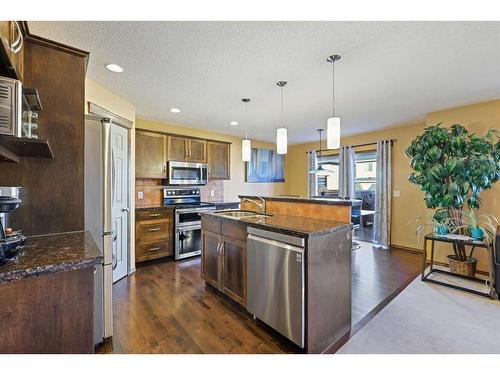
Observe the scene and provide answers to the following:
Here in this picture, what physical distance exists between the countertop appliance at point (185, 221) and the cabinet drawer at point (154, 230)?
15 centimetres

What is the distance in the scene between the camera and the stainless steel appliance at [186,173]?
13.8ft

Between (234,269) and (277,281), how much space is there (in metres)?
0.66

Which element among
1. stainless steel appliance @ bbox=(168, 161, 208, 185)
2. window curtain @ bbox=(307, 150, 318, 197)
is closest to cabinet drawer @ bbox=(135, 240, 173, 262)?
stainless steel appliance @ bbox=(168, 161, 208, 185)

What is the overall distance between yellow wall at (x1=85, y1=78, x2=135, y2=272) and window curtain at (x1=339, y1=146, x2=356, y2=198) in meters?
4.39

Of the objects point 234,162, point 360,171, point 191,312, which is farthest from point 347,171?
point 191,312

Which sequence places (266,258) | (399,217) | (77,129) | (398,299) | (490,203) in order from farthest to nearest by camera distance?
1. (399,217)
2. (490,203)
3. (398,299)
4. (266,258)
5. (77,129)

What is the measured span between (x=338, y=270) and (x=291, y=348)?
0.71 meters

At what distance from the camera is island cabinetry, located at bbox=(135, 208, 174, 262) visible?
3.64m

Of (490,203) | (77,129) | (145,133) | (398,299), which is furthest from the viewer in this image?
(145,133)

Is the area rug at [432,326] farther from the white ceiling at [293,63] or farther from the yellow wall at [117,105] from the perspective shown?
the yellow wall at [117,105]

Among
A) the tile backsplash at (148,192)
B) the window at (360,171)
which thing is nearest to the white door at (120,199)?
the tile backsplash at (148,192)
